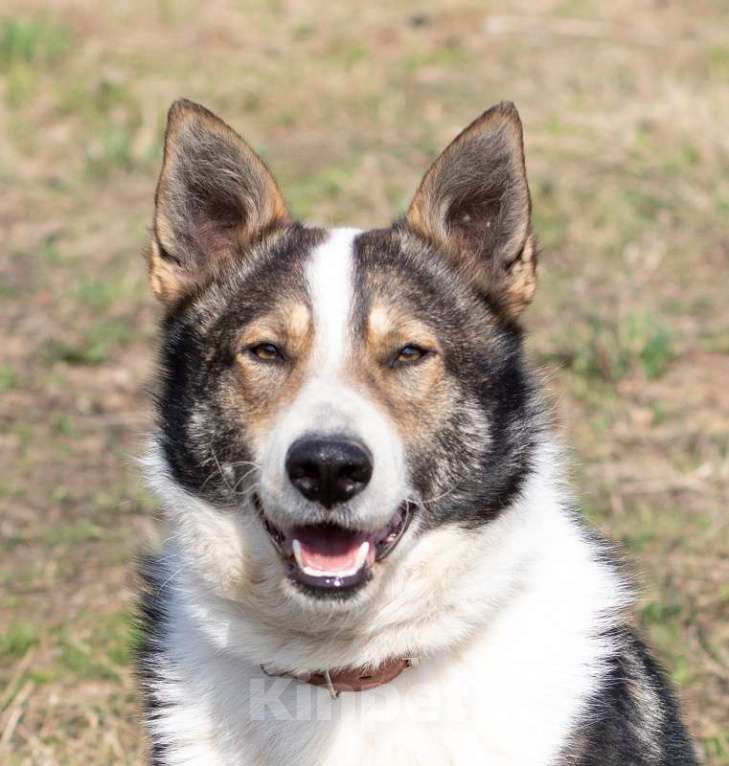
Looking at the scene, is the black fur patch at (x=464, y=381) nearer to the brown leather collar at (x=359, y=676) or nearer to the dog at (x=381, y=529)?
the dog at (x=381, y=529)

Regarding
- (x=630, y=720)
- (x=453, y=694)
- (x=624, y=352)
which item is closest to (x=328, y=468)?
(x=453, y=694)

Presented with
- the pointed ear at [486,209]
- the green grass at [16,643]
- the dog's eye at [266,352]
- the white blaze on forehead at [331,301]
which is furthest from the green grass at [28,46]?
the dog's eye at [266,352]

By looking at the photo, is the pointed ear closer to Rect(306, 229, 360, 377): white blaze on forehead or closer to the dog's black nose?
Rect(306, 229, 360, 377): white blaze on forehead

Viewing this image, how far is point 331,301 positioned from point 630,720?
1345 millimetres

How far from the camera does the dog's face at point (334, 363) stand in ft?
10.8

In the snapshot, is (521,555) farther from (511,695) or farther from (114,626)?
(114,626)

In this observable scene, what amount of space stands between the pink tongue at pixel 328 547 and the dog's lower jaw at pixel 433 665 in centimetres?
15

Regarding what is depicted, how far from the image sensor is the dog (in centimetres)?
338

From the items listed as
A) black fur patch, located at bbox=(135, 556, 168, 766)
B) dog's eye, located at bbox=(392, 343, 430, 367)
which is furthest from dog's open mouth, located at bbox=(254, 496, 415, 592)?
black fur patch, located at bbox=(135, 556, 168, 766)

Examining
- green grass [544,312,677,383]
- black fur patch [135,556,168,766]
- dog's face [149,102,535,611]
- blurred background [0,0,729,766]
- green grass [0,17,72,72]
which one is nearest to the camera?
dog's face [149,102,535,611]

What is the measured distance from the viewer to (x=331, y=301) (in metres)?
3.56

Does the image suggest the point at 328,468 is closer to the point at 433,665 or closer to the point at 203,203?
the point at 433,665

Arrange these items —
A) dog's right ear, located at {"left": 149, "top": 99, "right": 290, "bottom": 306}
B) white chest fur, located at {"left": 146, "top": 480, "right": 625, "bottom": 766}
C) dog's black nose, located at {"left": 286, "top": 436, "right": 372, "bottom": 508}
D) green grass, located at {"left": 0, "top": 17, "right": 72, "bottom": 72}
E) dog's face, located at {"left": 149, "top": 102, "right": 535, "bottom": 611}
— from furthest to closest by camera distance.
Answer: green grass, located at {"left": 0, "top": 17, "right": 72, "bottom": 72} → dog's right ear, located at {"left": 149, "top": 99, "right": 290, "bottom": 306} → white chest fur, located at {"left": 146, "top": 480, "right": 625, "bottom": 766} → dog's face, located at {"left": 149, "top": 102, "right": 535, "bottom": 611} → dog's black nose, located at {"left": 286, "top": 436, "right": 372, "bottom": 508}

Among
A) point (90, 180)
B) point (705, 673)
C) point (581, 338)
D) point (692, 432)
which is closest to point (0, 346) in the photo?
point (90, 180)
